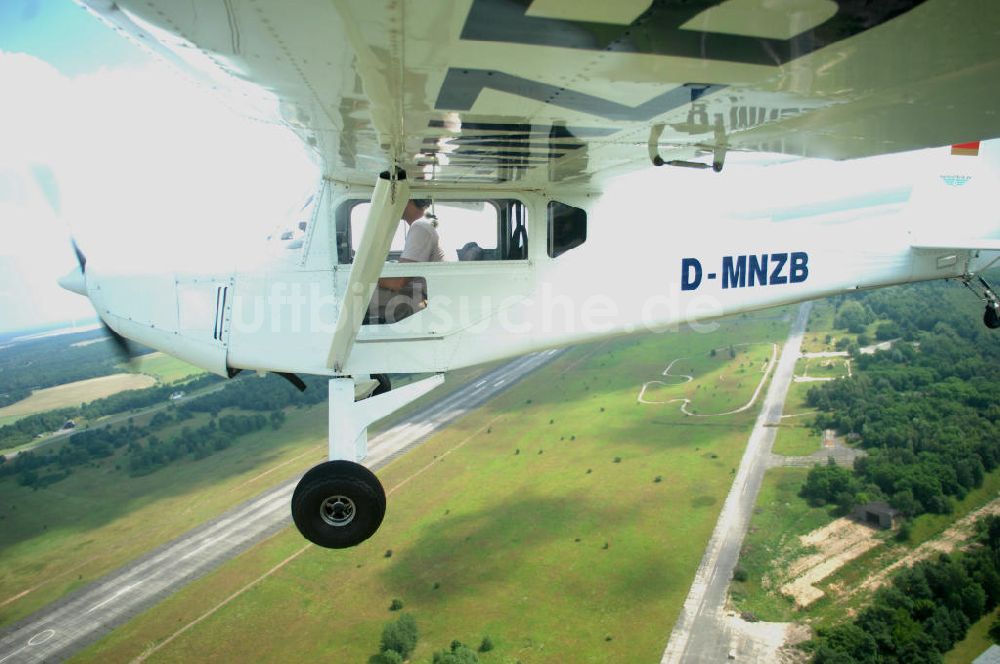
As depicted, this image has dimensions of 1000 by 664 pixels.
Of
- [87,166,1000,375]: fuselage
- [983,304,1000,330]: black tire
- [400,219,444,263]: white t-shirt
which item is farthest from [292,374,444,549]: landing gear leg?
[983,304,1000,330]: black tire

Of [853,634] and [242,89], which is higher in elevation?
[242,89]

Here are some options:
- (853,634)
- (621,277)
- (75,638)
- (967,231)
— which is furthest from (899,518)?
(75,638)

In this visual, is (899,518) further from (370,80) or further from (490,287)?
(370,80)

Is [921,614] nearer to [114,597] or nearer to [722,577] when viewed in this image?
[722,577]

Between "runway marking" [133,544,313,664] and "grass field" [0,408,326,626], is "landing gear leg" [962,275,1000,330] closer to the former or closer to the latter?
"runway marking" [133,544,313,664]

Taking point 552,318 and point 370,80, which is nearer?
point 370,80
